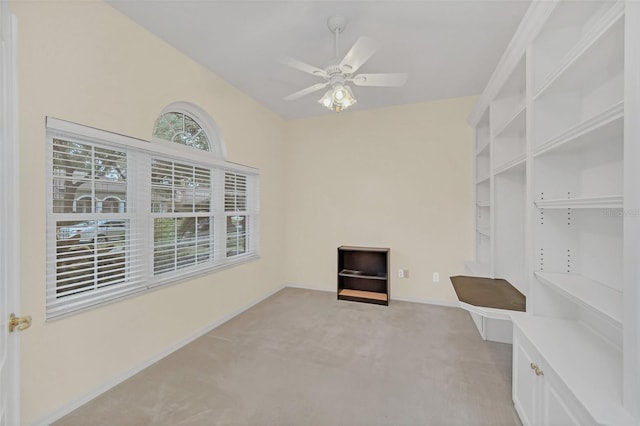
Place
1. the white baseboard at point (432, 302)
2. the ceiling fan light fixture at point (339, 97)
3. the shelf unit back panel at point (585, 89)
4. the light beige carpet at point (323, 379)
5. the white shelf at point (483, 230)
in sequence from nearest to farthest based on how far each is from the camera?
1. the shelf unit back panel at point (585, 89)
2. the light beige carpet at point (323, 379)
3. the ceiling fan light fixture at point (339, 97)
4. the white shelf at point (483, 230)
5. the white baseboard at point (432, 302)

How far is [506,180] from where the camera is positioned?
2.59 m

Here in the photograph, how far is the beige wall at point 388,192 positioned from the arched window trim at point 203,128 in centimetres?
154

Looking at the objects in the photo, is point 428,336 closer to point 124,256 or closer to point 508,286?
point 508,286

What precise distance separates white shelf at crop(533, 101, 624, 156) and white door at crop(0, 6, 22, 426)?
87.7 inches

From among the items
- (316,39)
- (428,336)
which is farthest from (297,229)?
(316,39)

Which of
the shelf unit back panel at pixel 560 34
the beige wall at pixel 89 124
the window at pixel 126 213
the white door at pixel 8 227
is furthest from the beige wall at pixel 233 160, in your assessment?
the shelf unit back panel at pixel 560 34

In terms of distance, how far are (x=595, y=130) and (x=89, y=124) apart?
3.01m

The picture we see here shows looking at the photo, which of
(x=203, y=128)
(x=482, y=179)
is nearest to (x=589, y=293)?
(x=482, y=179)

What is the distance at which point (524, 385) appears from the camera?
63.1 inches

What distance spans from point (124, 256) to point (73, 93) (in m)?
1.25

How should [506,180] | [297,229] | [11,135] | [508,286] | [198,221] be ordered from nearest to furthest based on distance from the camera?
[11,135] < [508,286] < [506,180] < [198,221] < [297,229]

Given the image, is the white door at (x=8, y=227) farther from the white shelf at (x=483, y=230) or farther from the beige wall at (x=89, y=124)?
the white shelf at (x=483, y=230)

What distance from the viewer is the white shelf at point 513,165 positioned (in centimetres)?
198

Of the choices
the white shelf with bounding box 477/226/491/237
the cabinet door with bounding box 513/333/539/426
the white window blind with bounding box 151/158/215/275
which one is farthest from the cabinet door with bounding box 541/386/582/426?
the white window blind with bounding box 151/158/215/275
